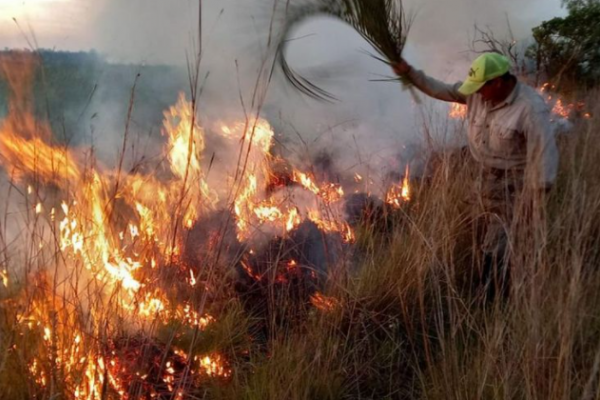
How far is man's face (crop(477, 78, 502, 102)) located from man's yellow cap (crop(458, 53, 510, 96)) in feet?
0.20

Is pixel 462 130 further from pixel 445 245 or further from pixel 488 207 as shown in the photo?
pixel 445 245

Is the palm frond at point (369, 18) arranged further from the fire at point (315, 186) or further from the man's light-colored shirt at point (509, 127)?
the fire at point (315, 186)

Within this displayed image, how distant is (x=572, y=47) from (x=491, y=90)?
3014 mm

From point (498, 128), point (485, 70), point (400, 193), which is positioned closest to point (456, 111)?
point (400, 193)

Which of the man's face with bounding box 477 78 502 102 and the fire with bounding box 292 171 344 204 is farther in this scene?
the fire with bounding box 292 171 344 204

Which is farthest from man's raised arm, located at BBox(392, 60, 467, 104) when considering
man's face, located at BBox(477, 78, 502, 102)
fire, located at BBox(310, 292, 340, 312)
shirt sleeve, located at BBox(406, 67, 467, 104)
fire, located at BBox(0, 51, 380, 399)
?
fire, located at BBox(310, 292, 340, 312)

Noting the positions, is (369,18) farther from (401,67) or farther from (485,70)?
(485,70)

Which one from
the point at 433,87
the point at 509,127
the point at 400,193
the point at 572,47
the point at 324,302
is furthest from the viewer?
the point at 572,47

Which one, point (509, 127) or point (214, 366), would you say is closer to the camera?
point (214, 366)

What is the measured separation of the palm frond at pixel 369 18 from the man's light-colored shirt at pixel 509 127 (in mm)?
292

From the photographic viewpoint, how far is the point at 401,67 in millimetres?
3518

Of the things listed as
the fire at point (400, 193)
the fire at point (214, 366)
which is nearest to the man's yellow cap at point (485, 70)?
the fire at point (400, 193)

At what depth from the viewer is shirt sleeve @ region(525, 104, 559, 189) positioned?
255 centimetres

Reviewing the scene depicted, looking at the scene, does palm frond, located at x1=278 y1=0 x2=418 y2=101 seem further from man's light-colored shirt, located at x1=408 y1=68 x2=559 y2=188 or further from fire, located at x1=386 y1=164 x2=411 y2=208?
fire, located at x1=386 y1=164 x2=411 y2=208
